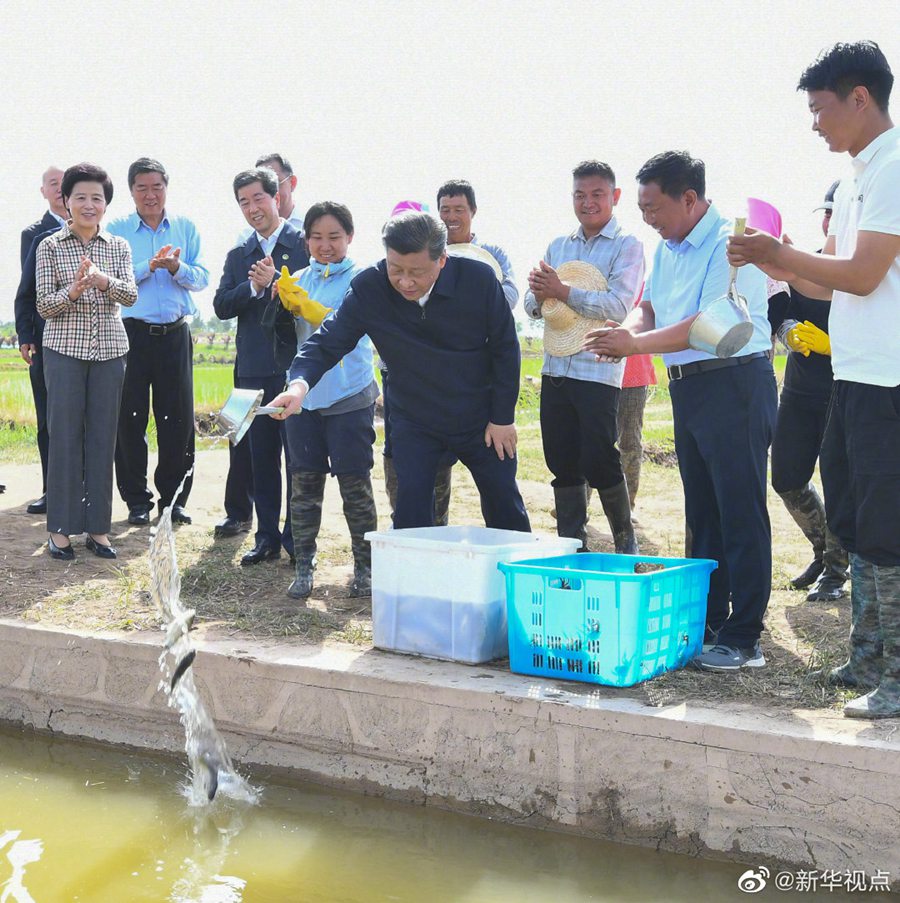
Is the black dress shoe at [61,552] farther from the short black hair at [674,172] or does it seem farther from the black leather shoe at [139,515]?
the short black hair at [674,172]

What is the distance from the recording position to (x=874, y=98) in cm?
325

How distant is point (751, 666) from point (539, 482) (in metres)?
4.69

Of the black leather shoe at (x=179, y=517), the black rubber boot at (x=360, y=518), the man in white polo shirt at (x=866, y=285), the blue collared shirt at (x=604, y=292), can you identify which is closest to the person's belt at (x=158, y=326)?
the black leather shoe at (x=179, y=517)

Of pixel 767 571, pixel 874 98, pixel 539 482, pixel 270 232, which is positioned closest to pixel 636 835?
pixel 767 571

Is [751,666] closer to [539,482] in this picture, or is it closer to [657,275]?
[657,275]

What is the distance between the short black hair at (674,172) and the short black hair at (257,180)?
235 cm

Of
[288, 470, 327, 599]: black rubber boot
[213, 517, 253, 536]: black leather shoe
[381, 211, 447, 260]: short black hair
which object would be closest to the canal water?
[288, 470, 327, 599]: black rubber boot

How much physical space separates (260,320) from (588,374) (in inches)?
67.4

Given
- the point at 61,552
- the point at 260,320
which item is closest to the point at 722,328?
the point at 260,320

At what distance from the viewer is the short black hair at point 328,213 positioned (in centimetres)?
498

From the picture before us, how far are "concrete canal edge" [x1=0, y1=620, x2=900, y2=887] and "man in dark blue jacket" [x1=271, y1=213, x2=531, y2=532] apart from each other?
0.86m

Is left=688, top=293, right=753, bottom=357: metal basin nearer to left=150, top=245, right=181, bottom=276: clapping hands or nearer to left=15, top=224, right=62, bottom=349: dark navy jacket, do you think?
left=150, top=245, right=181, bottom=276: clapping hands

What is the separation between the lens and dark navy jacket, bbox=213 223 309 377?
5.67 metres

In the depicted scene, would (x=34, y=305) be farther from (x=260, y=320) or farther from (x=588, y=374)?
(x=588, y=374)
